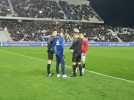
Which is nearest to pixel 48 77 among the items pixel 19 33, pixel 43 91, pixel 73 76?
pixel 73 76

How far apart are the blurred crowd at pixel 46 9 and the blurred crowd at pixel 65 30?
5.44 feet

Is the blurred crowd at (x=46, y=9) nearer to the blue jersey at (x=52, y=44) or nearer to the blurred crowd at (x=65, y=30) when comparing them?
the blurred crowd at (x=65, y=30)

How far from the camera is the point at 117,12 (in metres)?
71.7

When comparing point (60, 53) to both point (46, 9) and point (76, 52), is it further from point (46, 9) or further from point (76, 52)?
point (46, 9)

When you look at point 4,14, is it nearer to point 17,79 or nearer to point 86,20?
point 86,20

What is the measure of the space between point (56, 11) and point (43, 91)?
197ft

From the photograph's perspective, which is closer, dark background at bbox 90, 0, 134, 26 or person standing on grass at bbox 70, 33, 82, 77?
person standing on grass at bbox 70, 33, 82, 77

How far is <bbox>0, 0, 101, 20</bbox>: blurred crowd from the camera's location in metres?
70.2

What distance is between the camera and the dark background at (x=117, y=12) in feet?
231

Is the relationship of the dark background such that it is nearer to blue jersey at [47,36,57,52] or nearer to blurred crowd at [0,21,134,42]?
blurred crowd at [0,21,134,42]

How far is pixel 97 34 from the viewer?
69500mm

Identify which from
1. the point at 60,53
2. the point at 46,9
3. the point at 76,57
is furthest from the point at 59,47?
the point at 46,9

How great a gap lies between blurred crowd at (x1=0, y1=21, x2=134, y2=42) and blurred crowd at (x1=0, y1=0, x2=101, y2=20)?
5.44ft

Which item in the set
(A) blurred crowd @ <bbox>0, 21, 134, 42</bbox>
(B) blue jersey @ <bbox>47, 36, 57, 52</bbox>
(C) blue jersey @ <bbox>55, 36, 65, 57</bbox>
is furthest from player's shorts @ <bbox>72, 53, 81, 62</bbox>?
(A) blurred crowd @ <bbox>0, 21, 134, 42</bbox>
